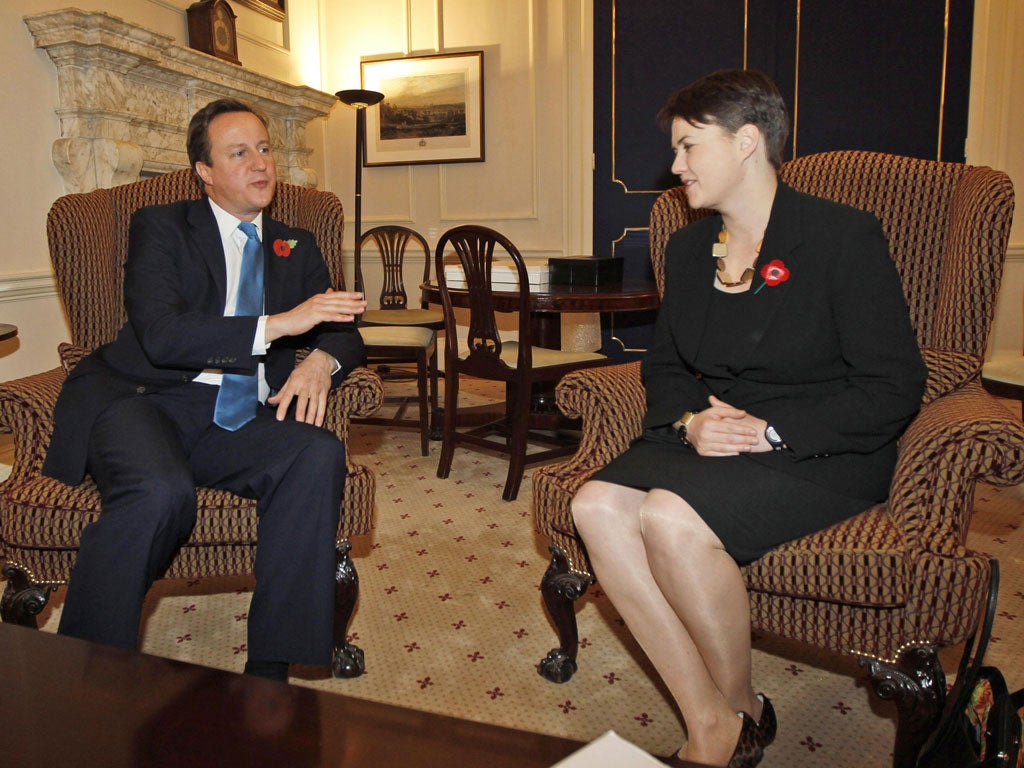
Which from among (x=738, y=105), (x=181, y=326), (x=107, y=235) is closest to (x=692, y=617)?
(x=738, y=105)

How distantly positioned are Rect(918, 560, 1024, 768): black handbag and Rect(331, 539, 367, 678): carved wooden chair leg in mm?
1212

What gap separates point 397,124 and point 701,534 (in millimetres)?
5146

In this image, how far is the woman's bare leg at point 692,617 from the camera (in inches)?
60.0

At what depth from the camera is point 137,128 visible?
4152mm

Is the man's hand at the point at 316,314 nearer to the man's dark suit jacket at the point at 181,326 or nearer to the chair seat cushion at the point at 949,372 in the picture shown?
the man's dark suit jacket at the point at 181,326

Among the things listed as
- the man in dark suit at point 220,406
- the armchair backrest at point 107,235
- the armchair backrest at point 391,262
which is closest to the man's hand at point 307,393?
the man in dark suit at point 220,406

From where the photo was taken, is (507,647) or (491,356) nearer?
(507,647)

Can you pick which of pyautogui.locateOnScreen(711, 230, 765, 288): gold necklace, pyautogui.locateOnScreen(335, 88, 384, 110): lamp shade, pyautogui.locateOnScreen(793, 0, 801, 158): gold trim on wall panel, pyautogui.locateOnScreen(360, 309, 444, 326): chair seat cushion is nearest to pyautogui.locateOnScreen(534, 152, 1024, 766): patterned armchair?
pyautogui.locateOnScreen(711, 230, 765, 288): gold necklace

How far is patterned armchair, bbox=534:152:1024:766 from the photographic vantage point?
152cm

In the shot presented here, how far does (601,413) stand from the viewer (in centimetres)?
203

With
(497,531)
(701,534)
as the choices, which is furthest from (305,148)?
(701,534)

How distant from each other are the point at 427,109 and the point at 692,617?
512cm

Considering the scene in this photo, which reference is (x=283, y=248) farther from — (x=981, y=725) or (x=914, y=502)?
(x=981, y=725)

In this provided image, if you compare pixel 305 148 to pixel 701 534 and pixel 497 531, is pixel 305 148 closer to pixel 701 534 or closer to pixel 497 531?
pixel 497 531
